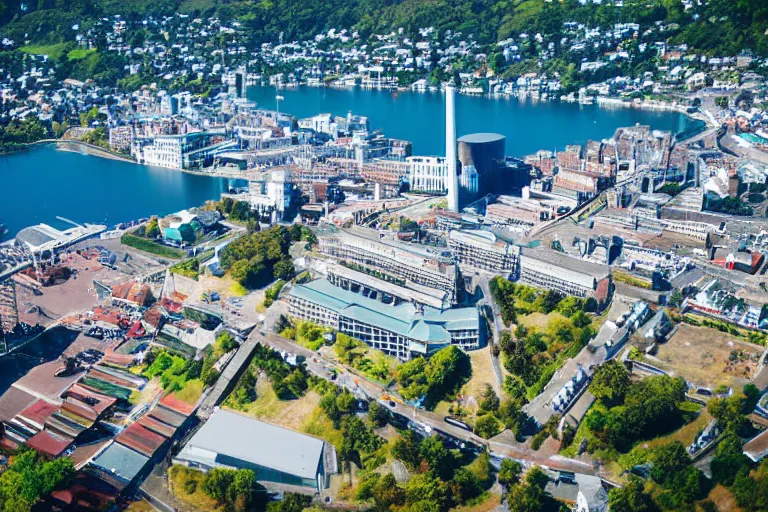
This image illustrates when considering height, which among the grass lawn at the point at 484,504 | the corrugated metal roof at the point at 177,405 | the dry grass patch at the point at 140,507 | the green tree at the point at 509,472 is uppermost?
the green tree at the point at 509,472

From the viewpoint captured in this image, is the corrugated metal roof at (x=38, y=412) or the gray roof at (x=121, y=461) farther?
the corrugated metal roof at (x=38, y=412)

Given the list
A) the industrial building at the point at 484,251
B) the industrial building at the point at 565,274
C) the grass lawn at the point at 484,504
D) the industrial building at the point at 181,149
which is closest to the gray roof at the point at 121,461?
the grass lawn at the point at 484,504

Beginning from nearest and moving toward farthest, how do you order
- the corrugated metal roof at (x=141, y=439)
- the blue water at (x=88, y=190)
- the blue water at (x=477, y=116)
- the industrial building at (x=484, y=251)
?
the corrugated metal roof at (x=141, y=439) → the industrial building at (x=484, y=251) → the blue water at (x=88, y=190) → the blue water at (x=477, y=116)

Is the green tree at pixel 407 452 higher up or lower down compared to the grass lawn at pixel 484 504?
higher up

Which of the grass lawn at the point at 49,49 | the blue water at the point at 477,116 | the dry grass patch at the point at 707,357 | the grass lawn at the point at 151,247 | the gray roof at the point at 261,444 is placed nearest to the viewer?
the gray roof at the point at 261,444

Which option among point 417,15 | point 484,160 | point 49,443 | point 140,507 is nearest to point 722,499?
point 140,507

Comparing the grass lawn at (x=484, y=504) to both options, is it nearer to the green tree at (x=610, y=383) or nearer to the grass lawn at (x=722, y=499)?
the green tree at (x=610, y=383)

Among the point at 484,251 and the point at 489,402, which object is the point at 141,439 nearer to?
the point at 489,402

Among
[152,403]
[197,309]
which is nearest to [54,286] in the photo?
[197,309]
